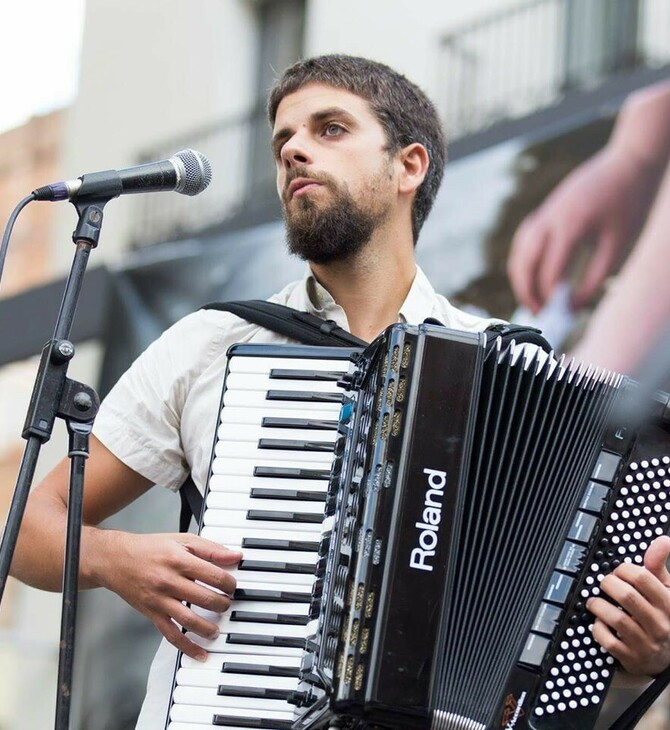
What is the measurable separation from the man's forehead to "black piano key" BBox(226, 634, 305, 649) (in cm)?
102

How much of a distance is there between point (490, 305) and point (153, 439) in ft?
6.78

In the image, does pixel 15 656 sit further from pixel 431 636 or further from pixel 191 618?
pixel 431 636

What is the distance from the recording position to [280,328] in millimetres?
2225

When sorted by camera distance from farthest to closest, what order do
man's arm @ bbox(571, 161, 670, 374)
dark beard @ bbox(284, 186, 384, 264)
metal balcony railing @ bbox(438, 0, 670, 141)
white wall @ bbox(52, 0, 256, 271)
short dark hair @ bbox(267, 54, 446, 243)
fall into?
white wall @ bbox(52, 0, 256, 271), metal balcony railing @ bbox(438, 0, 670, 141), man's arm @ bbox(571, 161, 670, 374), short dark hair @ bbox(267, 54, 446, 243), dark beard @ bbox(284, 186, 384, 264)

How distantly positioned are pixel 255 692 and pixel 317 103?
114 cm

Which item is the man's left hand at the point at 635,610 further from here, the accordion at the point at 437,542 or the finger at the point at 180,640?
the finger at the point at 180,640

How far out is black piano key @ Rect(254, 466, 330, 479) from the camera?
1.94 meters

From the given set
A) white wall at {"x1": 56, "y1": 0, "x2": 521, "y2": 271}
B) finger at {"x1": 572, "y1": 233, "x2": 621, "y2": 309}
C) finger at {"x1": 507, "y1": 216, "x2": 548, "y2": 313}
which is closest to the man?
finger at {"x1": 572, "y1": 233, "x2": 621, "y2": 309}

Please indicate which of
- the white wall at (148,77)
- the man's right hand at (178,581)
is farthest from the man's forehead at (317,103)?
the white wall at (148,77)

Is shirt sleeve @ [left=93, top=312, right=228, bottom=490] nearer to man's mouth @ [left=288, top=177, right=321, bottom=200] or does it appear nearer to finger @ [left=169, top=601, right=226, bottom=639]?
man's mouth @ [left=288, top=177, right=321, bottom=200]

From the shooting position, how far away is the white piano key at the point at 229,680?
184cm

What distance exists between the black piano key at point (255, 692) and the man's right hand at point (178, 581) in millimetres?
59

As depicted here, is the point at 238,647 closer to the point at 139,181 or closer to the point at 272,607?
the point at 272,607

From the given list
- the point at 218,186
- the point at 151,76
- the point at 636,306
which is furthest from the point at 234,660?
the point at 151,76
